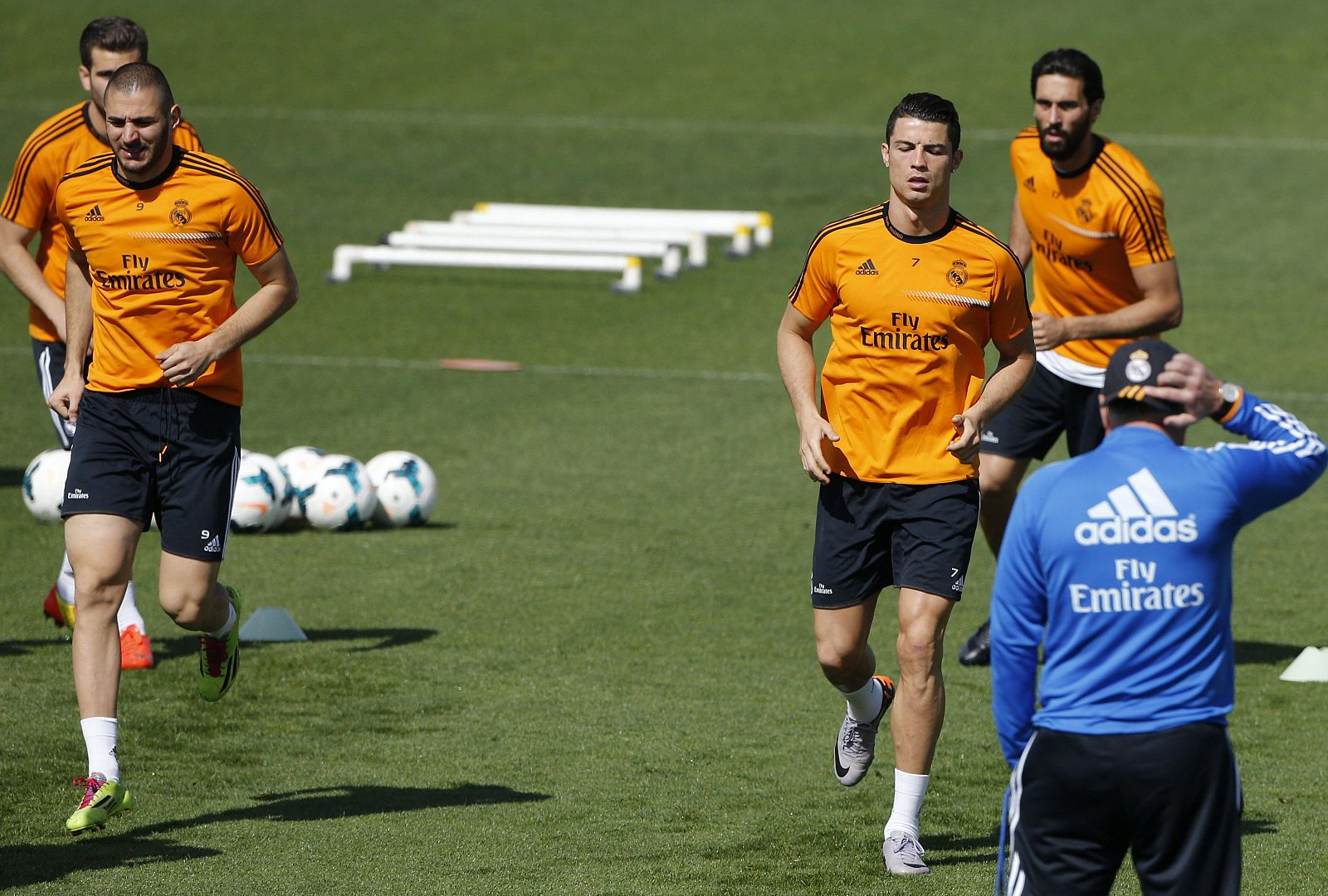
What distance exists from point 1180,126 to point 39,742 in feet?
69.7

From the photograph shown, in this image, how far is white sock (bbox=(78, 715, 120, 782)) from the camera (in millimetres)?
6629

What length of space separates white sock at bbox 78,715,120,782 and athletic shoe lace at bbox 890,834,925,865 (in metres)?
2.60

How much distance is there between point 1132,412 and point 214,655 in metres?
4.20

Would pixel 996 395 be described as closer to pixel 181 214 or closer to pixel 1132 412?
pixel 1132 412

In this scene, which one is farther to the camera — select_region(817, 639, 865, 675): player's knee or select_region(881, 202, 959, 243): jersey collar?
select_region(817, 639, 865, 675): player's knee

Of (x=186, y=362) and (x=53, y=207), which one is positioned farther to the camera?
(x=53, y=207)

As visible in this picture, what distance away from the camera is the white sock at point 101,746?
21.7 ft

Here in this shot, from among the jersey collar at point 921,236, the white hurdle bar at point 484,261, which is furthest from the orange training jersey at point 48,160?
the white hurdle bar at point 484,261

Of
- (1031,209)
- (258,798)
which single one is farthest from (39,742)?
(1031,209)

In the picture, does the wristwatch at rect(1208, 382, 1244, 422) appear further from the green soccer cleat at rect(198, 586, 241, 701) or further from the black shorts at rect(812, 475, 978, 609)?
the green soccer cleat at rect(198, 586, 241, 701)

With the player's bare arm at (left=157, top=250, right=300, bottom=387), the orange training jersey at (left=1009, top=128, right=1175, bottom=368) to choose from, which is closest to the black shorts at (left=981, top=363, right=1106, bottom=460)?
the orange training jersey at (left=1009, top=128, right=1175, bottom=368)

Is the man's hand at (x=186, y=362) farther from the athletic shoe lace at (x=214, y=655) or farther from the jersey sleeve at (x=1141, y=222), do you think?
the jersey sleeve at (x=1141, y=222)

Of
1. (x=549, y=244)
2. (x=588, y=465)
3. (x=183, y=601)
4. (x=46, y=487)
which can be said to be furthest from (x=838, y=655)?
(x=549, y=244)

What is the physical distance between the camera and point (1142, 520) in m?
4.37
